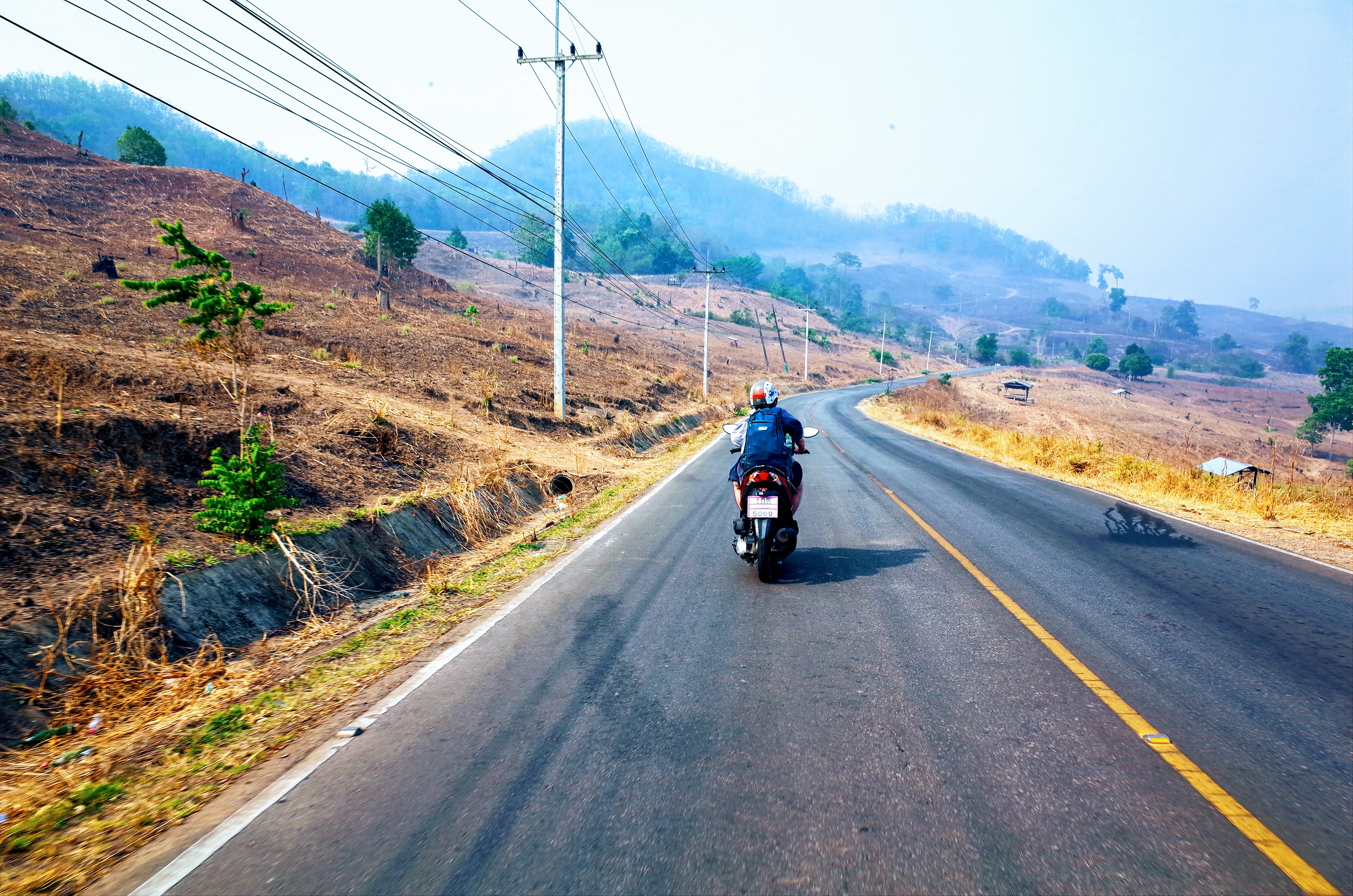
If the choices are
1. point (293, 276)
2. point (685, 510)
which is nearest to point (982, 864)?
point (685, 510)

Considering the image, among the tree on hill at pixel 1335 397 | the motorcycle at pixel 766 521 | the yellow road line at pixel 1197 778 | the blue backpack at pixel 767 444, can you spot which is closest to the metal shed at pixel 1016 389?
the tree on hill at pixel 1335 397

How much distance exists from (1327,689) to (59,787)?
7.54 metres

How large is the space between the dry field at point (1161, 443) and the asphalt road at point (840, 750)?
18.8ft

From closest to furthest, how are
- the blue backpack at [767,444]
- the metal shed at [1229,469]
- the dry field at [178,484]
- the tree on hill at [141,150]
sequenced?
the dry field at [178,484], the blue backpack at [767,444], the metal shed at [1229,469], the tree on hill at [141,150]

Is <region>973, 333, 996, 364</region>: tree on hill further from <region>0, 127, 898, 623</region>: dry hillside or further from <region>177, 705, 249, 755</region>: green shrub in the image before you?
<region>177, 705, 249, 755</region>: green shrub

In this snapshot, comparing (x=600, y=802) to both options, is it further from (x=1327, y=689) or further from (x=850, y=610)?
(x=1327, y=689)

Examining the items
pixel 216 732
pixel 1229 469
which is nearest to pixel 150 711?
pixel 216 732

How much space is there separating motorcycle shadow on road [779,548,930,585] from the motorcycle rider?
0.68m

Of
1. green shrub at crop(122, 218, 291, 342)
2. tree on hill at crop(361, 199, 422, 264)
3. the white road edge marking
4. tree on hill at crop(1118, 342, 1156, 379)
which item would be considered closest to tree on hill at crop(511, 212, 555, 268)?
tree on hill at crop(361, 199, 422, 264)

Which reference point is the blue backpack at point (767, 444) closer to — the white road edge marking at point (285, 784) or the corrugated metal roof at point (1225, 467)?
the white road edge marking at point (285, 784)

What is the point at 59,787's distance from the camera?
11.4ft

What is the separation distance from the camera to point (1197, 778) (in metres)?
3.44

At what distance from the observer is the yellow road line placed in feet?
8.91

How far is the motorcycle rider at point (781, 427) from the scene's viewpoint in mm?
7531
